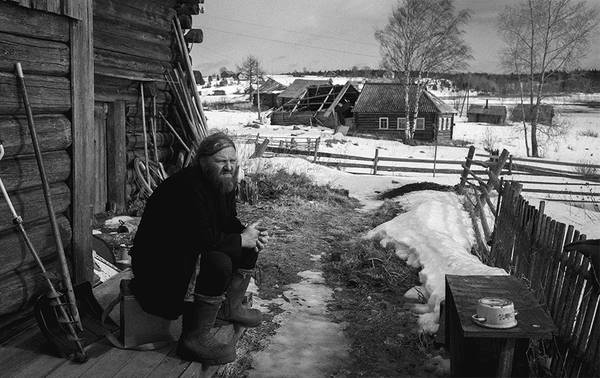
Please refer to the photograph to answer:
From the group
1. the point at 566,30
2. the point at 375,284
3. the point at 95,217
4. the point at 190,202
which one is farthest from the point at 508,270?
the point at 566,30

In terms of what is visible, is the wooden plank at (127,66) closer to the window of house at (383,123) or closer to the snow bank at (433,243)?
the snow bank at (433,243)

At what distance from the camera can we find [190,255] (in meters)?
2.82

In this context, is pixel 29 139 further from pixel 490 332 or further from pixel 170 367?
pixel 490 332

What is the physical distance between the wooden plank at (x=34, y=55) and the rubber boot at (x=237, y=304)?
1.76m

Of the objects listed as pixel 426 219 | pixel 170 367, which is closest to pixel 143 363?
pixel 170 367

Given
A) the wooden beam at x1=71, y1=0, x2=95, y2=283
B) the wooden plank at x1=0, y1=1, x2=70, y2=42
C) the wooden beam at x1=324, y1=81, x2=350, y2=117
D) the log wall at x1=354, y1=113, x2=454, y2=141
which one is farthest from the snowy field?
the wooden beam at x1=324, y1=81, x2=350, y2=117

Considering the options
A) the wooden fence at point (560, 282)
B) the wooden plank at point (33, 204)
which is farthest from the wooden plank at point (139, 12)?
the wooden fence at point (560, 282)

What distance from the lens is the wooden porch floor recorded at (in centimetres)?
266

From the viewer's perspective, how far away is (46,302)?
2906 millimetres

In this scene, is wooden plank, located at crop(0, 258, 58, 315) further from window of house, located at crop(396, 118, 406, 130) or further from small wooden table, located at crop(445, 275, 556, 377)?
window of house, located at crop(396, 118, 406, 130)

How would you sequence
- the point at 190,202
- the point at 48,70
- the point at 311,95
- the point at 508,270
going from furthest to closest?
the point at 311,95 < the point at 508,270 < the point at 48,70 < the point at 190,202

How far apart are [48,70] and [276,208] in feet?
21.4

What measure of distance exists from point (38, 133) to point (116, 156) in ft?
15.5

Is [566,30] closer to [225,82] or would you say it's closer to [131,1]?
[131,1]
